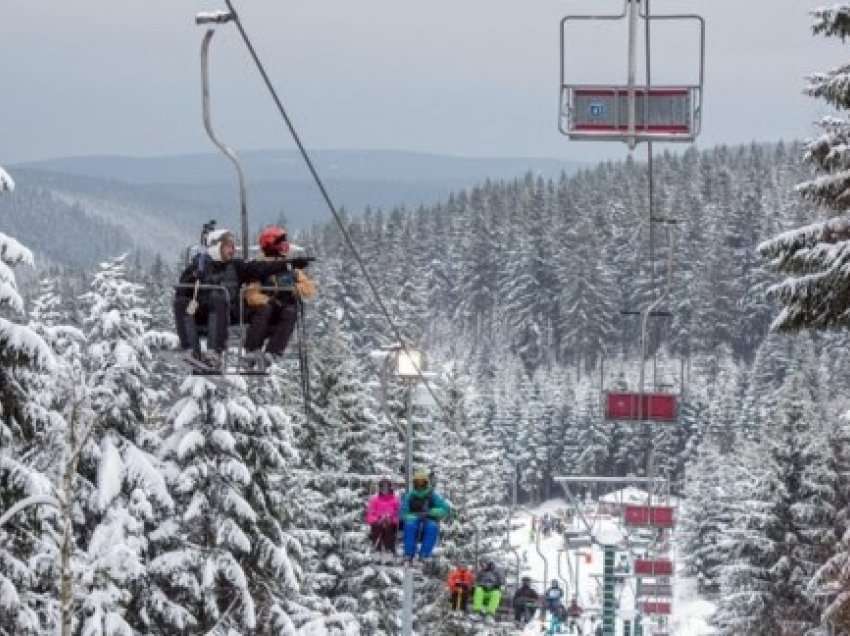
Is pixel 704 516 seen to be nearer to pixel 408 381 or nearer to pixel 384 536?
pixel 384 536

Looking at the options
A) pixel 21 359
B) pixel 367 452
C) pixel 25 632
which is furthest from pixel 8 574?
pixel 367 452

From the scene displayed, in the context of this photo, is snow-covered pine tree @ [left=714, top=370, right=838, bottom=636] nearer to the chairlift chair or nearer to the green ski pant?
the green ski pant

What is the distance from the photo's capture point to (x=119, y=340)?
2422 centimetres

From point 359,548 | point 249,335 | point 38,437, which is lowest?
point 359,548

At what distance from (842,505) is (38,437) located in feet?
74.7

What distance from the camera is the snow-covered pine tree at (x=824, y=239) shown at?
51.2 ft

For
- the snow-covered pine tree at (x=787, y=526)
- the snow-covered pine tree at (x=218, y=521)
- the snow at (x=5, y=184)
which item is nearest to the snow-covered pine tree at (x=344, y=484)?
the snow-covered pine tree at (x=787, y=526)

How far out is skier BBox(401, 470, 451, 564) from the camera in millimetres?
24578

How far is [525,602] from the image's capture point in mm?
36000

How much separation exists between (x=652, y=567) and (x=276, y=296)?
2488 cm

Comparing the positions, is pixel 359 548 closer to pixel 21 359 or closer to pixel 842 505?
pixel 842 505

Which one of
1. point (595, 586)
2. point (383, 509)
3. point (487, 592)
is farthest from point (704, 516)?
point (383, 509)

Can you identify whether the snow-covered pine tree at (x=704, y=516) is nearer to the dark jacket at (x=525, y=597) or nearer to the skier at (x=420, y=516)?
the dark jacket at (x=525, y=597)

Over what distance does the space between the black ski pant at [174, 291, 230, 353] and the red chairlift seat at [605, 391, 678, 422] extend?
1767 cm
